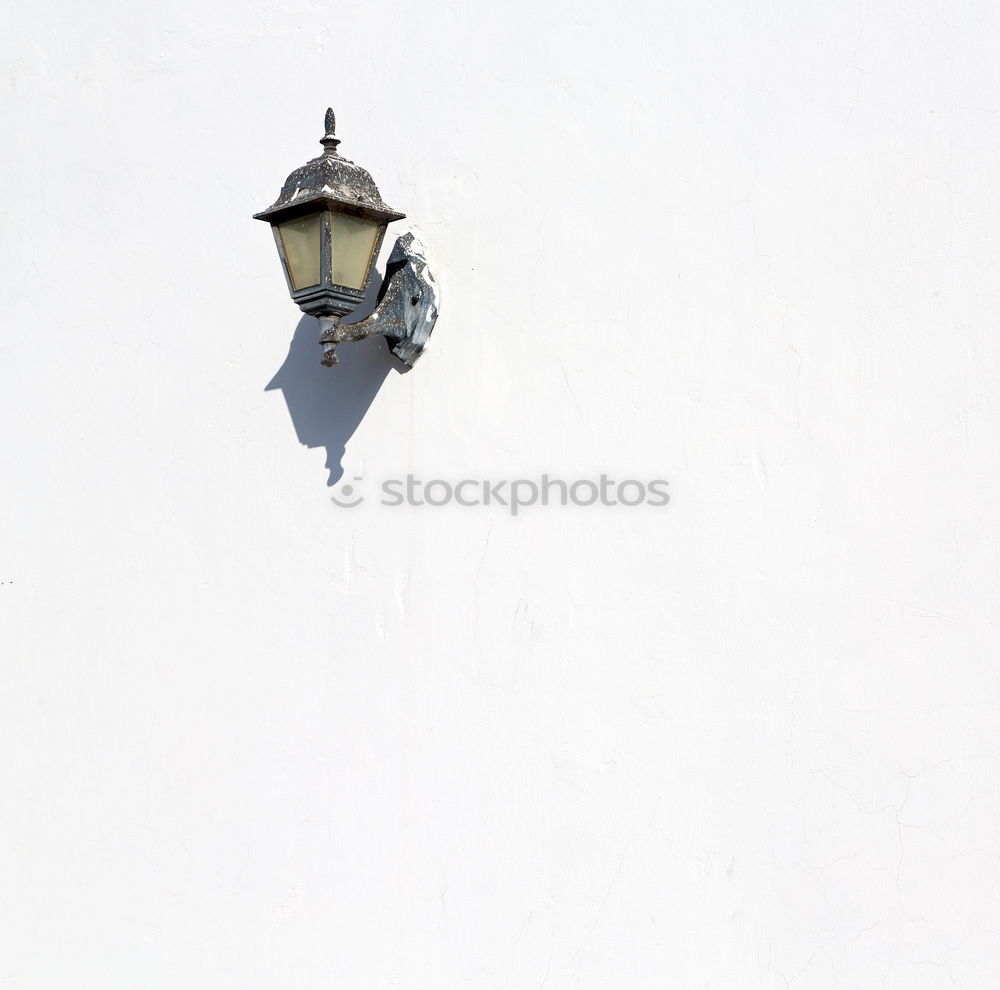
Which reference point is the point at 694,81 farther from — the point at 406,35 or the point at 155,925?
the point at 155,925

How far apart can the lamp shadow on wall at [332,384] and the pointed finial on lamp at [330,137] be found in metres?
0.34

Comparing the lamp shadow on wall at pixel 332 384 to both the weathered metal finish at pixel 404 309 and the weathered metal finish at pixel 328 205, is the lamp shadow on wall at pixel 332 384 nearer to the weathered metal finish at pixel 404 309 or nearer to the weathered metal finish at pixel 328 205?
the weathered metal finish at pixel 404 309

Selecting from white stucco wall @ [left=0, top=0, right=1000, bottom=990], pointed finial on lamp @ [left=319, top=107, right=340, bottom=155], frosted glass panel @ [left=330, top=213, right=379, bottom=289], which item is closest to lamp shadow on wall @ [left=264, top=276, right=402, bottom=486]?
white stucco wall @ [left=0, top=0, right=1000, bottom=990]

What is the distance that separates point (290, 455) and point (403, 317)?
18.8 inches

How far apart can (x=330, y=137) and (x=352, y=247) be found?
11.3 inches

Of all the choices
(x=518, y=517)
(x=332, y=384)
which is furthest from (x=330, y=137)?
(x=518, y=517)

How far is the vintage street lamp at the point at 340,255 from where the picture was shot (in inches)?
123

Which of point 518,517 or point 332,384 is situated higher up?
point 332,384

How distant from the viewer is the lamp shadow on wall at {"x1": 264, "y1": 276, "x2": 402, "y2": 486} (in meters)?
3.40

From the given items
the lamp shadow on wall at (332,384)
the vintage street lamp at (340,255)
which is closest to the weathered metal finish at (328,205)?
the vintage street lamp at (340,255)

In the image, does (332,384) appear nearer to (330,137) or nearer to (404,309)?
(404,309)

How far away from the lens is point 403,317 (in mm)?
3291

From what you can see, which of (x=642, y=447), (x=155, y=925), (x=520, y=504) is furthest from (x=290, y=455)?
(x=155, y=925)

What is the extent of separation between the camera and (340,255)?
313cm
